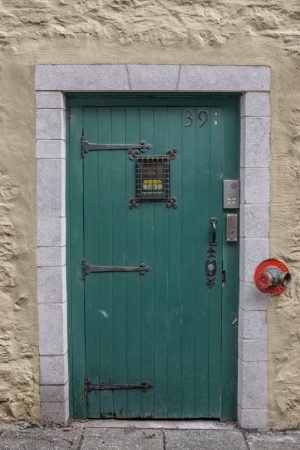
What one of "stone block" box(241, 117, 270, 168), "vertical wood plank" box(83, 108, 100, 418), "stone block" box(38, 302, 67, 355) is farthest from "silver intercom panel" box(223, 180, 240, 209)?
"stone block" box(38, 302, 67, 355)

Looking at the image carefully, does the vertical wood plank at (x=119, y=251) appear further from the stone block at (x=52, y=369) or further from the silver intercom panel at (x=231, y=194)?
the silver intercom panel at (x=231, y=194)

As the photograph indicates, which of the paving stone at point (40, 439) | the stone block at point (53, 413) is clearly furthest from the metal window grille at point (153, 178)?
the paving stone at point (40, 439)

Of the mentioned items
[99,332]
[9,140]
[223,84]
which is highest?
[223,84]

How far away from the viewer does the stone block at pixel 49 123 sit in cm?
422

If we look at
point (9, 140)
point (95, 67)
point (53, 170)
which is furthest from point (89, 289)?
point (95, 67)

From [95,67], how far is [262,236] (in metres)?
1.69

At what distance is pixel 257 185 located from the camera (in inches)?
168

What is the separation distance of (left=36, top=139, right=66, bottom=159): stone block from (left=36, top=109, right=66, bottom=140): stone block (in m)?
0.04

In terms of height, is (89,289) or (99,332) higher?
(89,289)

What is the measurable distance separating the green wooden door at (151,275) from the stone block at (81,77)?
0.20 metres

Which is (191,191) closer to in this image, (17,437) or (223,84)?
(223,84)

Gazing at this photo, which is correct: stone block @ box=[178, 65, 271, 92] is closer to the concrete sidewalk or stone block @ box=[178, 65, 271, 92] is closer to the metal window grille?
the metal window grille

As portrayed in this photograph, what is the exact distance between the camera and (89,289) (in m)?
4.44

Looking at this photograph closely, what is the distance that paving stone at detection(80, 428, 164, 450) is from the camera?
409 cm
